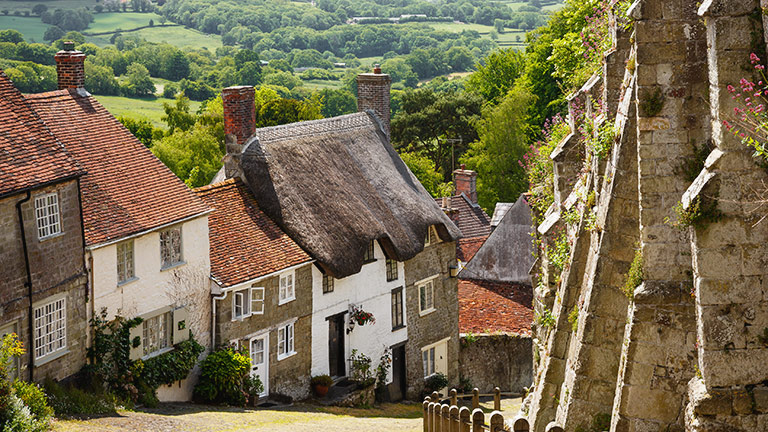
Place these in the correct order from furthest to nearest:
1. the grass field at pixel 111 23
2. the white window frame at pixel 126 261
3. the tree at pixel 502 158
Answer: the grass field at pixel 111 23, the tree at pixel 502 158, the white window frame at pixel 126 261

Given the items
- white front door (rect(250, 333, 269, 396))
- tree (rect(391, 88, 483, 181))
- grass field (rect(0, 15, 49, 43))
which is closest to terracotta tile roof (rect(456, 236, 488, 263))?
white front door (rect(250, 333, 269, 396))

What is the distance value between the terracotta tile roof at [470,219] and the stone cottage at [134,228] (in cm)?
2176

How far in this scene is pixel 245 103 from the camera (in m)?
33.3

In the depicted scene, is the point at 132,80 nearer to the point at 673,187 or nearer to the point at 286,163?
the point at 286,163

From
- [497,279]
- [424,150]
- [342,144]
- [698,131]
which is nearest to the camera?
[698,131]

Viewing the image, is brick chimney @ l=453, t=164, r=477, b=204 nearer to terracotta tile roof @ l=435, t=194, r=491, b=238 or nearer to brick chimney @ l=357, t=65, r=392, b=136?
terracotta tile roof @ l=435, t=194, r=491, b=238

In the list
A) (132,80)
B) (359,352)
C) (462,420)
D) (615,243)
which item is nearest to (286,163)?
(359,352)

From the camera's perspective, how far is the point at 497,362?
38.2 m

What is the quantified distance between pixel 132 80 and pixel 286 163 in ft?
304

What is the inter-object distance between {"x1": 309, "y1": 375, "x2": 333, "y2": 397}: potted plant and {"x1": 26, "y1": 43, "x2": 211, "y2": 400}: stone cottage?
4.59 meters

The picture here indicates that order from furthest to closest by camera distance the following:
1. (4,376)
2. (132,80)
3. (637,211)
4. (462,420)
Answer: (132,80) → (4,376) → (462,420) → (637,211)

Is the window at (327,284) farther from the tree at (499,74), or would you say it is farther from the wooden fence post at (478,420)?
the tree at (499,74)

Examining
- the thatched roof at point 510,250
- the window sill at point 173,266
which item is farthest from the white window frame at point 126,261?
the thatched roof at point 510,250

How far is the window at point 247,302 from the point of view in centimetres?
2934
